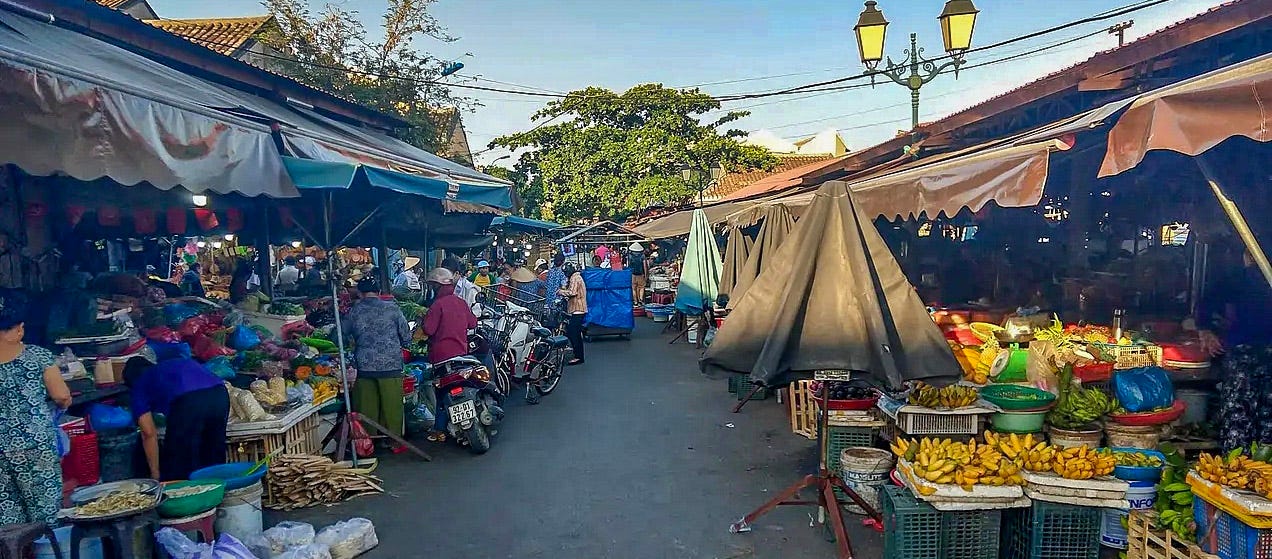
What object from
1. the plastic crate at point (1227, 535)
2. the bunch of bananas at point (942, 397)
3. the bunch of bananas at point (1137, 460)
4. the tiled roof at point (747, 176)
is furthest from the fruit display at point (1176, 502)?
the tiled roof at point (747, 176)

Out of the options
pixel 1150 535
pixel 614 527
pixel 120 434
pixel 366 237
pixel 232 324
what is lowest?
pixel 614 527

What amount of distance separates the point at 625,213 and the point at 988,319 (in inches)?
702

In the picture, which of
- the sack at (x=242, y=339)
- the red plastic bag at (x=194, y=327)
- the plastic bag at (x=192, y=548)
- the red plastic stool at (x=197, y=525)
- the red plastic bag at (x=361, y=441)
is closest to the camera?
the plastic bag at (x=192, y=548)

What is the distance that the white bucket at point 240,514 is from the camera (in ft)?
15.9

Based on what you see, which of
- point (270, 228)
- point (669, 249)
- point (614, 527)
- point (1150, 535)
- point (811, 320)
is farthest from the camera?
point (669, 249)

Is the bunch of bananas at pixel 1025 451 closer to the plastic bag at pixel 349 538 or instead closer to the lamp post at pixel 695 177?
the plastic bag at pixel 349 538

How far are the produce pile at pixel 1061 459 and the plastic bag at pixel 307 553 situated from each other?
178 inches

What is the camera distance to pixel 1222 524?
3.69 metres

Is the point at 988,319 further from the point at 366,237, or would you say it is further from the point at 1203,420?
the point at 366,237

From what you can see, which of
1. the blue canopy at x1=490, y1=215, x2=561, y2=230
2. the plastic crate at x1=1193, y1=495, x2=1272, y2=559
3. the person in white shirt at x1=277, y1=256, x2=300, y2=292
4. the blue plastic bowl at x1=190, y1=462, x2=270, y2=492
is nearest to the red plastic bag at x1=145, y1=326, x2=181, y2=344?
the blue plastic bowl at x1=190, y1=462, x2=270, y2=492

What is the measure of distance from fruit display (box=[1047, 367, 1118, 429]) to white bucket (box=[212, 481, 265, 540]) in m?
5.81

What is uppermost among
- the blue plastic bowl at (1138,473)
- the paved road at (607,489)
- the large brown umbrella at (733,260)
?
the large brown umbrella at (733,260)

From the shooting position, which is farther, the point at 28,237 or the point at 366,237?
the point at 366,237

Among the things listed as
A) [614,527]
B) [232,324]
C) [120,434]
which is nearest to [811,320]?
[614,527]
